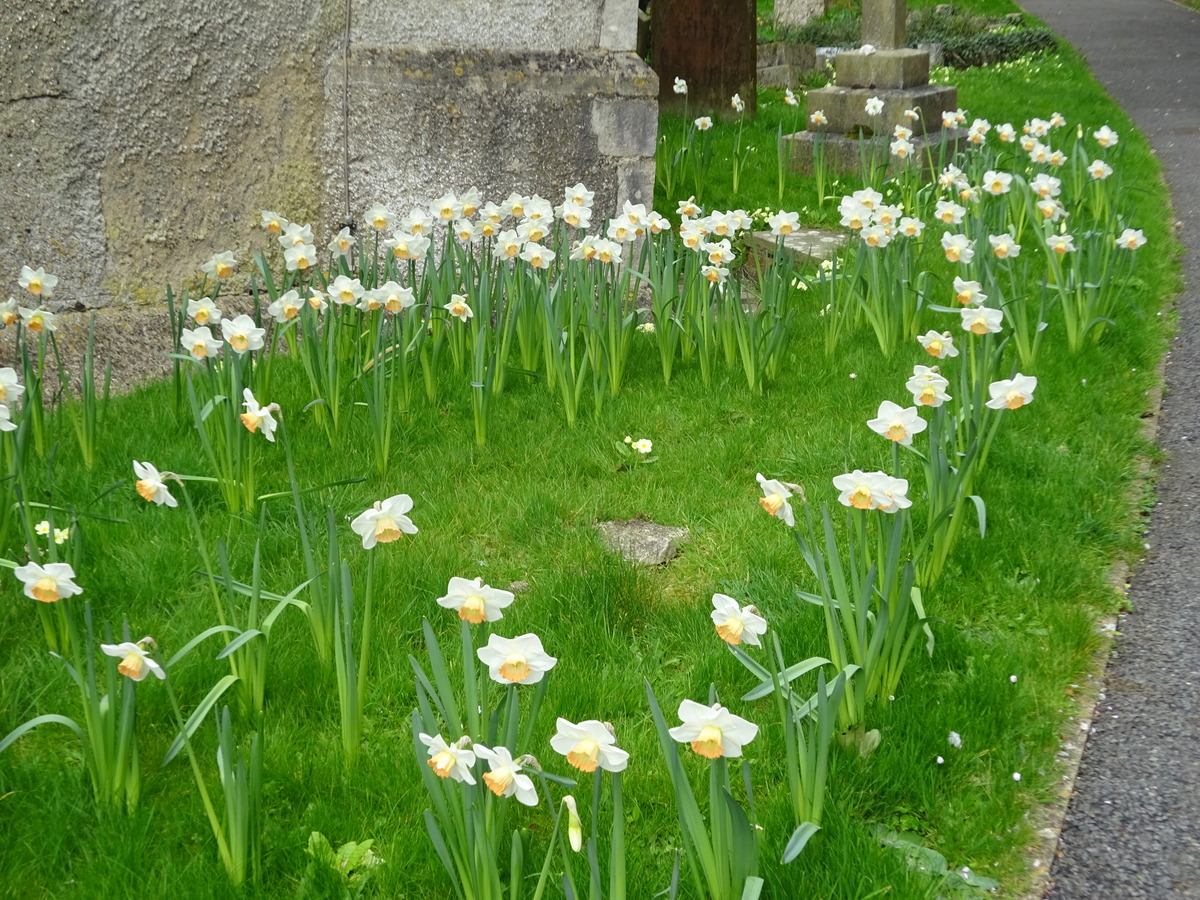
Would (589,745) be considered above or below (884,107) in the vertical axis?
below

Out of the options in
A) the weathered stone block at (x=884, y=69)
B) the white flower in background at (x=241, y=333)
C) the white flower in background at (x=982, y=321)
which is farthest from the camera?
the weathered stone block at (x=884, y=69)

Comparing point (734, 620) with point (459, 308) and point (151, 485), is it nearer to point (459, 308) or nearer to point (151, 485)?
point (151, 485)

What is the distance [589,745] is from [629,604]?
1.21m

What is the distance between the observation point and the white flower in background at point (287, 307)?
342cm

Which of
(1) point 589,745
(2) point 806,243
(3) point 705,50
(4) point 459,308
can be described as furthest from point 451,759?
(3) point 705,50

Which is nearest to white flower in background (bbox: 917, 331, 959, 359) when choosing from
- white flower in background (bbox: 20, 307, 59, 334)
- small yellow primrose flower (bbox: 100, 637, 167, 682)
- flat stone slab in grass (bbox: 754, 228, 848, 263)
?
small yellow primrose flower (bbox: 100, 637, 167, 682)

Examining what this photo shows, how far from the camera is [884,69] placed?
7.72 meters

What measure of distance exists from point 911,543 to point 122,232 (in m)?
3.03

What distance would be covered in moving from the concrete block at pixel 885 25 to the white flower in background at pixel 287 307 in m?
5.70

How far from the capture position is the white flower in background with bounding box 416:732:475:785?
1.62m

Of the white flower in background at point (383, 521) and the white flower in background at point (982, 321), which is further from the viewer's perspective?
the white flower in background at point (982, 321)

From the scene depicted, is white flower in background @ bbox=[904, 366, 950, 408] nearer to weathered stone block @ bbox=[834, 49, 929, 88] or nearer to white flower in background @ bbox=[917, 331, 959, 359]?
white flower in background @ bbox=[917, 331, 959, 359]

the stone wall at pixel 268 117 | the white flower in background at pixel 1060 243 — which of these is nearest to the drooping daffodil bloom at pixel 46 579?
the stone wall at pixel 268 117

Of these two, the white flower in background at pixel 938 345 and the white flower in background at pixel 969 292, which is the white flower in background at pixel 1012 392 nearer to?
the white flower in background at pixel 938 345
